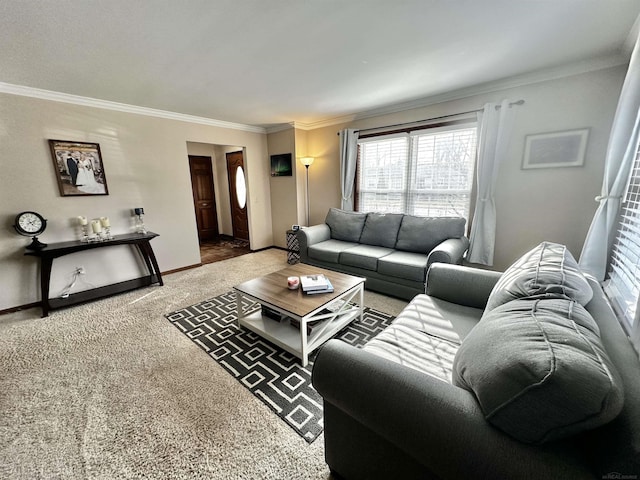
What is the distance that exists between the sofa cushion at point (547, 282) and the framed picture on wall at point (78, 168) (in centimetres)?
426

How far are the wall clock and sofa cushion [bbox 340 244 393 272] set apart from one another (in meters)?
3.38

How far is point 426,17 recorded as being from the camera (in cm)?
168

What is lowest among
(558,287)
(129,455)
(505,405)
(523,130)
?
(129,455)

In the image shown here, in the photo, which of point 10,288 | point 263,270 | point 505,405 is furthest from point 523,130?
point 10,288

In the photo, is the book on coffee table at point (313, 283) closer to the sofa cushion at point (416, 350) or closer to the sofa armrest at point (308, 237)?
the sofa cushion at point (416, 350)

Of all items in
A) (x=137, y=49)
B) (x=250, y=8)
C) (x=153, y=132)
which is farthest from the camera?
(x=153, y=132)

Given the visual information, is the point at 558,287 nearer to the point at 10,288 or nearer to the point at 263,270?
the point at 263,270

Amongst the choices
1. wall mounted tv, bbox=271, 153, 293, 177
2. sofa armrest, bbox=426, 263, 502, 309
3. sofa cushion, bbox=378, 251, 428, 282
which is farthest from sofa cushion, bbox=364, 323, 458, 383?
wall mounted tv, bbox=271, 153, 293, 177

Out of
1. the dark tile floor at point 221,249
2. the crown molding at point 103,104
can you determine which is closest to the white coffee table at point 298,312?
the dark tile floor at point 221,249

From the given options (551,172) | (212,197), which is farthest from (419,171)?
(212,197)

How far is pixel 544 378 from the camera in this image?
0.61m

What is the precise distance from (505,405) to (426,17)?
2.17m

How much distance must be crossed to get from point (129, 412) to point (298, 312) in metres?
1.17

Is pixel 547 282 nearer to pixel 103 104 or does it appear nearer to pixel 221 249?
pixel 103 104
